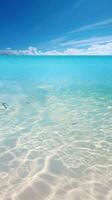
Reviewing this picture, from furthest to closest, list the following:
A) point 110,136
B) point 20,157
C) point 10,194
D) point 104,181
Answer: point 110,136
point 20,157
point 104,181
point 10,194

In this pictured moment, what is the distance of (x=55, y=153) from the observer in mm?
8953

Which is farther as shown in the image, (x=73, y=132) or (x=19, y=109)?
(x=19, y=109)

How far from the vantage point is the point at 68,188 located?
21.7ft

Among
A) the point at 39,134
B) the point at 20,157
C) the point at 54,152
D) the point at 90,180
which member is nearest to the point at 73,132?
the point at 39,134

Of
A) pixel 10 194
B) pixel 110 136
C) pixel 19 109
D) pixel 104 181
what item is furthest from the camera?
pixel 19 109

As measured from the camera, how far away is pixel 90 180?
7.01m

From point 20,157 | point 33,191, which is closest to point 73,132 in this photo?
point 20,157

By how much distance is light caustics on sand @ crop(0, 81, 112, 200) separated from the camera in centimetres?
655

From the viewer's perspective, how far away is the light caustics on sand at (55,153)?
6547 mm

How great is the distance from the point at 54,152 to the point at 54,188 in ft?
8.18

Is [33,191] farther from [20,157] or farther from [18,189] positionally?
[20,157]

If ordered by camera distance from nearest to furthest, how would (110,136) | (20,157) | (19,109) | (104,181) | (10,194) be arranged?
(10,194) → (104,181) → (20,157) → (110,136) → (19,109)

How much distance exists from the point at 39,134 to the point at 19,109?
204 inches

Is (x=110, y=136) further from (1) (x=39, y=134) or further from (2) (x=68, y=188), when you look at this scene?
(2) (x=68, y=188)
